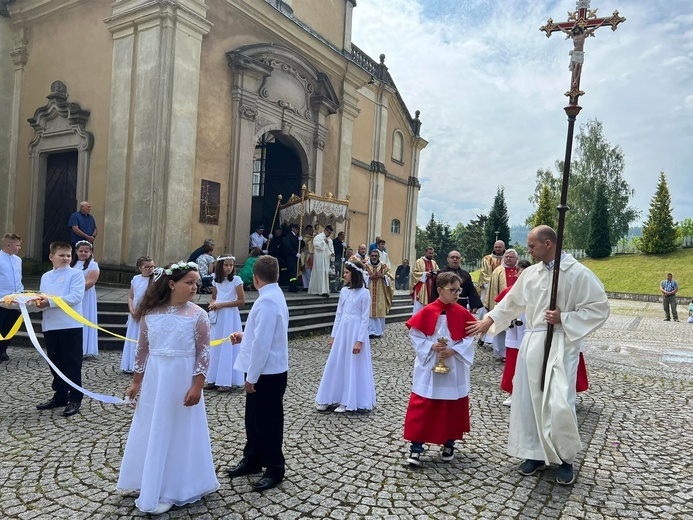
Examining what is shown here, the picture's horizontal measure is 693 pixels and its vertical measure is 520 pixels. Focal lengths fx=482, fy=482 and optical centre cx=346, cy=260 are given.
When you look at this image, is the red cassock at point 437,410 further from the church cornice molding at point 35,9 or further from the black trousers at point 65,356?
the church cornice molding at point 35,9

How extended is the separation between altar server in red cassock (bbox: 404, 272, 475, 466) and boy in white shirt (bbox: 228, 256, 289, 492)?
3.92 feet

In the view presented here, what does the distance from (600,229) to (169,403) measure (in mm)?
46513

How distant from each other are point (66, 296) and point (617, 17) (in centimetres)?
585

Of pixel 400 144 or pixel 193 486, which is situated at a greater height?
pixel 400 144

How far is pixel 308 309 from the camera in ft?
38.9

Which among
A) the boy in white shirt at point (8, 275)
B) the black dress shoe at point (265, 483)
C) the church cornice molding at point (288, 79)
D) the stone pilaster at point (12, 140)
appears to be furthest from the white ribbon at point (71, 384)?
the stone pilaster at point (12, 140)

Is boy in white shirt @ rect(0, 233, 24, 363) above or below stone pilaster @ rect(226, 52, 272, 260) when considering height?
below

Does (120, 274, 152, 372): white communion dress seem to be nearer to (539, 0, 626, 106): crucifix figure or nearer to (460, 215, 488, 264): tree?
(539, 0, 626, 106): crucifix figure

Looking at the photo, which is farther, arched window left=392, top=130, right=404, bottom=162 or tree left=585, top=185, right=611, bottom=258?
tree left=585, top=185, right=611, bottom=258

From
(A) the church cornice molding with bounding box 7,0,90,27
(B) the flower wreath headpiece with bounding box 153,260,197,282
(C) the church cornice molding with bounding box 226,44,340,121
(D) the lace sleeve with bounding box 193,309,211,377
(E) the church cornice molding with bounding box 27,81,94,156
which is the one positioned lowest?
(D) the lace sleeve with bounding box 193,309,211,377

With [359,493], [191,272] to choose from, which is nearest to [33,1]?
[191,272]

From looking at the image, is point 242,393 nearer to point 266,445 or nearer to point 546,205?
point 266,445

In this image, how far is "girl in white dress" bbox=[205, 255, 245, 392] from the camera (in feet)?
20.3

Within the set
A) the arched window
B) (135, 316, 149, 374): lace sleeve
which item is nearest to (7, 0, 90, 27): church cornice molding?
(135, 316, 149, 374): lace sleeve
